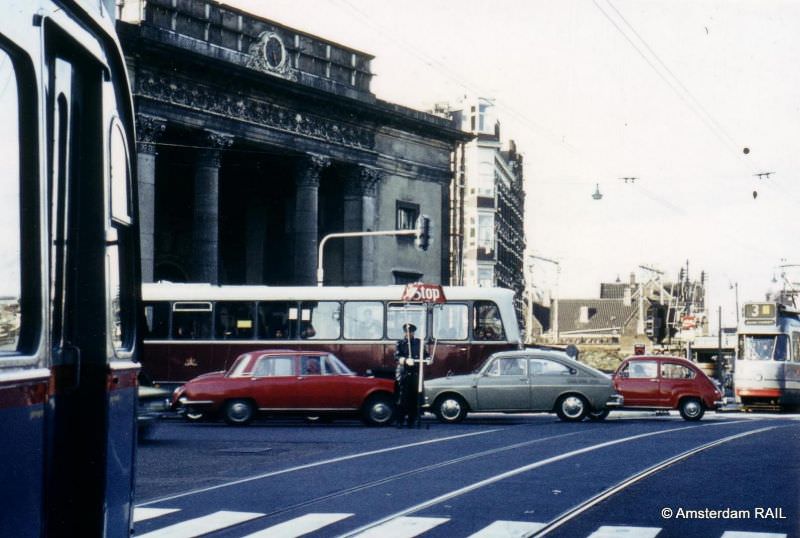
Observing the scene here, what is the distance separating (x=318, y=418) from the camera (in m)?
27.9

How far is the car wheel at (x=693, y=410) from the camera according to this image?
92.8 ft

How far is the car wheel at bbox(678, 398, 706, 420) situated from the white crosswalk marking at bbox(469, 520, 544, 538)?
18.8 meters

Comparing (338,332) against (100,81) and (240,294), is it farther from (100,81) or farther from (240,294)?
(100,81)

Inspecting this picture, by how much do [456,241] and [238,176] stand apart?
16.0 metres

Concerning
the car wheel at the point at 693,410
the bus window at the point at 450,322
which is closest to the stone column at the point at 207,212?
the bus window at the point at 450,322

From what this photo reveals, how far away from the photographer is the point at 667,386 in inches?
1131

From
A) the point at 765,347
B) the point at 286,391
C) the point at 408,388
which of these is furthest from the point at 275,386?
the point at 765,347

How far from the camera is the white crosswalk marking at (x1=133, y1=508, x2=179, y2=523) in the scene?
422 inches

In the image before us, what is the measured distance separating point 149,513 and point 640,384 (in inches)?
769

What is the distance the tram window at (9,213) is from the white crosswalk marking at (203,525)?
556cm

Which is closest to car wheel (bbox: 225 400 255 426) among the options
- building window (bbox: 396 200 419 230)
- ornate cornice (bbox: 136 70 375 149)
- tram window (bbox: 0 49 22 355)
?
ornate cornice (bbox: 136 70 375 149)

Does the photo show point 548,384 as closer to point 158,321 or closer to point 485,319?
point 485,319

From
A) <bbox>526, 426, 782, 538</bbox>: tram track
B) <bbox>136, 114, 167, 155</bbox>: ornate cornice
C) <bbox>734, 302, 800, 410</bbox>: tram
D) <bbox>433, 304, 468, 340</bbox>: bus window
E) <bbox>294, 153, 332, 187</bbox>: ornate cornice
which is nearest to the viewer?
<bbox>526, 426, 782, 538</bbox>: tram track

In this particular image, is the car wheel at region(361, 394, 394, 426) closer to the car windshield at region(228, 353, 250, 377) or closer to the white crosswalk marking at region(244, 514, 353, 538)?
the car windshield at region(228, 353, 250, 377)
